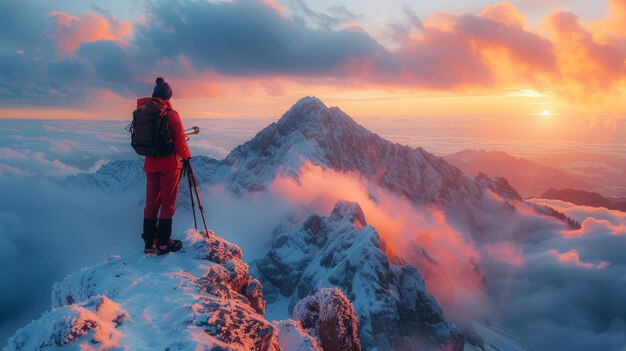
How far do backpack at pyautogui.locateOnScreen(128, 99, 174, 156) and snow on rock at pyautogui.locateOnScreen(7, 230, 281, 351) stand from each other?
11.3 feet

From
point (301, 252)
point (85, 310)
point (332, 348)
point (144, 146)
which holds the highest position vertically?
point (144, 146)

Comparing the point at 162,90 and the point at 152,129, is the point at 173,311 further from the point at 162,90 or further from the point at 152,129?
the point at 162,90

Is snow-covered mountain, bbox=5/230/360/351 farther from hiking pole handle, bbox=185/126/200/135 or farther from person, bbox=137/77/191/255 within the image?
hiking pole handle, bbox=185/126/200/135

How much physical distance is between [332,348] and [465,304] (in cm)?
20653

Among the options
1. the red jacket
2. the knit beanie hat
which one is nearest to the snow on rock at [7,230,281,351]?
the red jacket

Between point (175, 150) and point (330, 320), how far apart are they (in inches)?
327

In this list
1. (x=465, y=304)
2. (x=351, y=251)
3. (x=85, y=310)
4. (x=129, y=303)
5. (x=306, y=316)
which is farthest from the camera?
(x=465, y=304)

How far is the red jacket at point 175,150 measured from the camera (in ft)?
Answer: 33.4

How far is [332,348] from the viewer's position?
12.7 meters

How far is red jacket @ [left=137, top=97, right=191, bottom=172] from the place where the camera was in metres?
10.2

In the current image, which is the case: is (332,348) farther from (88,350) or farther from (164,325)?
(88,350)

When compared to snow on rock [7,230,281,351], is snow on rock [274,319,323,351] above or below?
below

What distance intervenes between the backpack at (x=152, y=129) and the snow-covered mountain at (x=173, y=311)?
345 centimetres

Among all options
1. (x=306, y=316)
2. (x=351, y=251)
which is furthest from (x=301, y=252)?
(x=306, y=316)
